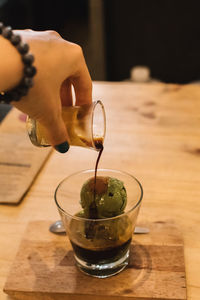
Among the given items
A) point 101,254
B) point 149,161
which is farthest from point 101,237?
point 149,161

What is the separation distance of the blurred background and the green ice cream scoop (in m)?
2.16

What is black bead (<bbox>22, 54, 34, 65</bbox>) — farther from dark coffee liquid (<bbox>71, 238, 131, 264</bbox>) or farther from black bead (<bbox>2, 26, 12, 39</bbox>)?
dark coffee liquid (<bbox>71, 238, 131, 264</bbox>)

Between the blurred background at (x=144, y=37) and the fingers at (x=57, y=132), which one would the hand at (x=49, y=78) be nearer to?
the fingers at (x=57, y=132)

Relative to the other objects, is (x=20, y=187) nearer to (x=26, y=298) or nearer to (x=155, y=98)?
(x=26, y=298)

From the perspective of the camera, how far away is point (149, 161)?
118cm

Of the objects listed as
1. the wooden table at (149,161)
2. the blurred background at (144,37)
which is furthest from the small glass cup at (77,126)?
the blurred background at (144,37)

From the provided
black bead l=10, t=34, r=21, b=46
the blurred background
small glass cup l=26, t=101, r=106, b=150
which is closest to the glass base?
small glass cup l=26, t=101, r=106, b=150

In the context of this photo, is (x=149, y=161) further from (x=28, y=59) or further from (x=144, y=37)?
(x=144, y=37)

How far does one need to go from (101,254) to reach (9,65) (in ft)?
1.34

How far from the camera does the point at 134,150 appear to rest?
1236mm

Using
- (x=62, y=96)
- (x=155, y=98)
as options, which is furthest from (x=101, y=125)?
(x=155, y=98)

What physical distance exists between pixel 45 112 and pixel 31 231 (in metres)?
0.37

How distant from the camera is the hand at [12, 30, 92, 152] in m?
0.66

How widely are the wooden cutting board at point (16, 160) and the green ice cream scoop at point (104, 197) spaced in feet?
0.99
